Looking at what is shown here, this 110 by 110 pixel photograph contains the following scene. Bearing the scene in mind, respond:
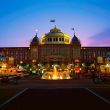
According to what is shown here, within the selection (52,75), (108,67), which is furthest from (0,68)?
(52,75)

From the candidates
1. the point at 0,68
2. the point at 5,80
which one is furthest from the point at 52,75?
the point at 0,68

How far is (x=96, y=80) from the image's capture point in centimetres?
4791

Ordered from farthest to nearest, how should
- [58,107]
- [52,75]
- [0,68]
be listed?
[0,68], [52,75], [58,107]

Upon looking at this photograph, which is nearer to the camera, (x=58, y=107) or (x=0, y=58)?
(x=58, y=107)

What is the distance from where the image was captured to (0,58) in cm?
12556

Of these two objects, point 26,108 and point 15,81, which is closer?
point 26,108

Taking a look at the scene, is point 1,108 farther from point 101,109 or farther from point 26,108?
point 101,109

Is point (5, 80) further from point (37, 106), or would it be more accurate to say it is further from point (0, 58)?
point (0, 58)

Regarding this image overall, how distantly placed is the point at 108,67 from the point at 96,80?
2935 inches

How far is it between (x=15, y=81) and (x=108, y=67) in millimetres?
78531

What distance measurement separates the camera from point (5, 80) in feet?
157

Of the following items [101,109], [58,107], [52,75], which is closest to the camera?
[101,109]

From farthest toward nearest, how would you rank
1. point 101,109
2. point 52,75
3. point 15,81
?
point 52,75, point 15,81, point 101,109

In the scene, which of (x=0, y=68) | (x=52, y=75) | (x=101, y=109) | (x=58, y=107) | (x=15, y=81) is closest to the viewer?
(x=101, y=109)
